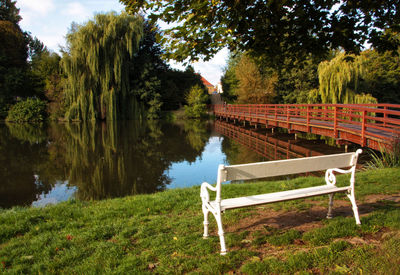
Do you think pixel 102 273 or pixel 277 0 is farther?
pixel 277 0

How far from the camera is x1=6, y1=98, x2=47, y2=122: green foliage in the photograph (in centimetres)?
2923

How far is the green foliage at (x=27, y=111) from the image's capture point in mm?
29234

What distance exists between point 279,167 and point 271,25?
237 centimetres

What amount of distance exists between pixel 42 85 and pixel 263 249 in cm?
3737

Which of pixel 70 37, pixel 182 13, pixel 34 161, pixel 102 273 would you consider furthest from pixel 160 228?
pixel 70 37

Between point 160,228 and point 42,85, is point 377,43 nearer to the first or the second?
point 160,228

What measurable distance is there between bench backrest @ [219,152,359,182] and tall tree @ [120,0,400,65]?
169 centimetres

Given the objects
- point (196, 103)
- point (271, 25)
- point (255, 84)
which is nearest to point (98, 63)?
point (196, 103)

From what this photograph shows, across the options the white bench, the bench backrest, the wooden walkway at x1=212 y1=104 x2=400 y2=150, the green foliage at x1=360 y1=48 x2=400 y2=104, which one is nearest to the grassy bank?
the white bench

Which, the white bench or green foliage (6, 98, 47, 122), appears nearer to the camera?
the white bench

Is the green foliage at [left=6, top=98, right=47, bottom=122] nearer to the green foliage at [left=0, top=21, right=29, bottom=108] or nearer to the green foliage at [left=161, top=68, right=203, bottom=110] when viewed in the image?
the green foliage at [left=0, top=21, right=29, bottom=108]

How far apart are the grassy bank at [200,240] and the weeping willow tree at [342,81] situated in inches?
626

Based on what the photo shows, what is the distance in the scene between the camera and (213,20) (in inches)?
138

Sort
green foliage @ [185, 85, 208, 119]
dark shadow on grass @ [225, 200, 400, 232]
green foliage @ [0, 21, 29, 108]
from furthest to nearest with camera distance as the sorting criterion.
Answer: green foliage @ [185, 85, 208, 119] → green foliage @ [0, 21, 29, 108] → dark shadow on grass @ [225, 200, 400, 232]
